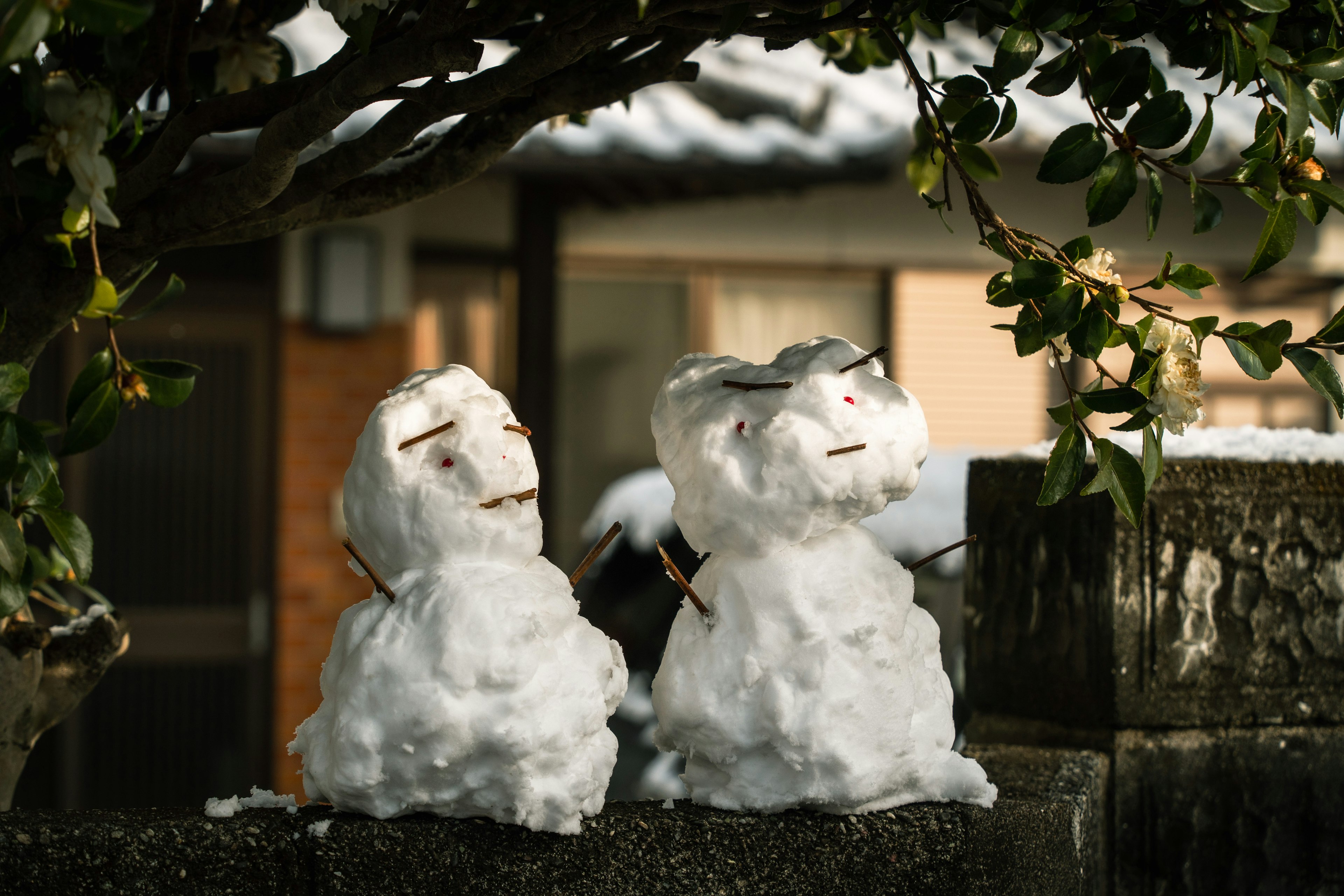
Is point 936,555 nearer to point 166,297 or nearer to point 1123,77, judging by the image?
point 1123,77

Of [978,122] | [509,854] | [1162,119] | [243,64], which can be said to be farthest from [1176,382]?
[243,64]

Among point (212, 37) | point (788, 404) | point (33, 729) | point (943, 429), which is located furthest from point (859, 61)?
point (943, 429)

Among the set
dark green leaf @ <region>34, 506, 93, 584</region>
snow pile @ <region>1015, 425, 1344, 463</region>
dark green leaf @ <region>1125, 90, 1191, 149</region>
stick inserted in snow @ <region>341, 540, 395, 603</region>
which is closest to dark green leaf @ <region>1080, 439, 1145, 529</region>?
dark green leaf @ <region>1125, 90, 1191, 149</region>

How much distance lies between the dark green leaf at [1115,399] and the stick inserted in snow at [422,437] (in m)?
0.76

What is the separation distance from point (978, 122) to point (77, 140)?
1.08 meters

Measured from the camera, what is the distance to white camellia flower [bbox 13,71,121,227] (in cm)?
132

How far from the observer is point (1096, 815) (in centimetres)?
209

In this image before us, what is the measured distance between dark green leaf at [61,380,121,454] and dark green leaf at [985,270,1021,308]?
3.62ft

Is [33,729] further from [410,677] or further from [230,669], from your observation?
[230,669]

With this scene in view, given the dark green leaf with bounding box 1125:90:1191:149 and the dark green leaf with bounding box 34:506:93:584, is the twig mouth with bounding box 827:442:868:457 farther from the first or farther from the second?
the dark green leaf with bounding box 34:506:93:584

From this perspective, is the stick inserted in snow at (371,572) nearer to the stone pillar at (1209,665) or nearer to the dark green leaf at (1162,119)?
the dark green leaf at (1162,119)

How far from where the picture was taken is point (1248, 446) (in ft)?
7.86

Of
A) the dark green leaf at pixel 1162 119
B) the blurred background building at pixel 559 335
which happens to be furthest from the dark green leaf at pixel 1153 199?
the blurred background building at pixel 559 335

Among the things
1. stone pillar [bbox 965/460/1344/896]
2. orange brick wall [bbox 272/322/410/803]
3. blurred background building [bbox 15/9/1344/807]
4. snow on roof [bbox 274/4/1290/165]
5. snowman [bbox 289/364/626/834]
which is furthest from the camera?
orange brick wall [bbox 272/322/410/803]
